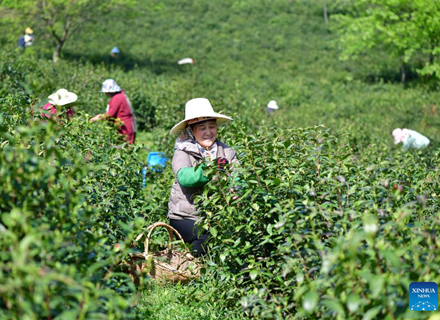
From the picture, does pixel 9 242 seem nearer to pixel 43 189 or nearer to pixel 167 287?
pixel 43 189

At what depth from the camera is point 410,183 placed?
4.14 metres

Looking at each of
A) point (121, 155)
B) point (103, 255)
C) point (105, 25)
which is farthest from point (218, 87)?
point (103, 255)

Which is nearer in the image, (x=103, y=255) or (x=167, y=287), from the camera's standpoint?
(x=103, y=255)

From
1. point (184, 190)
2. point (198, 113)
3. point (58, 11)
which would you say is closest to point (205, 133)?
point (198, 113)

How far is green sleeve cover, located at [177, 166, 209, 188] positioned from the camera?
152 inches

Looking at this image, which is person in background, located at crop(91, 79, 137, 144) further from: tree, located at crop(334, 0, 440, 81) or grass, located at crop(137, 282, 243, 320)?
tree, located at crop(334, 0, 440, 81)

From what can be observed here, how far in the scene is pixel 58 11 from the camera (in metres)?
17.8

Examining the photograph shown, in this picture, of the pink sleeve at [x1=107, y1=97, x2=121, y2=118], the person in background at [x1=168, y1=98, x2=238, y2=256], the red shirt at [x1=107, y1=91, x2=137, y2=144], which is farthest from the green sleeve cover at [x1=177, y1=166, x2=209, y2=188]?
the pink sleeve at [x1=107, y1=97, x2=121, y2=118]

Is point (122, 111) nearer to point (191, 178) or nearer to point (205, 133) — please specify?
point (205, 133)

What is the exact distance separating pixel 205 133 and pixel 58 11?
50.0ft

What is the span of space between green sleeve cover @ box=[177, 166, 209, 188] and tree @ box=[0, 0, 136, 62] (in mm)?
14713

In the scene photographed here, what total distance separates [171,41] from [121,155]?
22.1m

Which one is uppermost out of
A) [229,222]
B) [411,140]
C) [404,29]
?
[229,222]

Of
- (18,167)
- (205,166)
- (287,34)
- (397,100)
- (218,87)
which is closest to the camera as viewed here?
(18,167)
